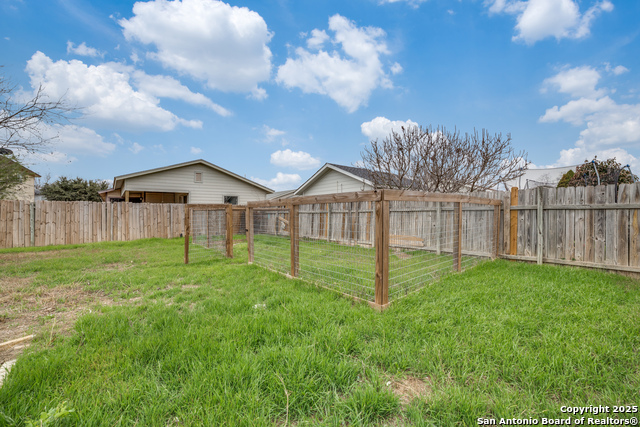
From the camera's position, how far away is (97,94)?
675 cm

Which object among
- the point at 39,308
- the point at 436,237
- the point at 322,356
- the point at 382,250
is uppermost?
→ the point at 382,250

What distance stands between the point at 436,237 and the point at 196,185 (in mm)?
12752

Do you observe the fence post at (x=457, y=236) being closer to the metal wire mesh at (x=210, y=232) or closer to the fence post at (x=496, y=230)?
the fence post at (x=496, y=230)

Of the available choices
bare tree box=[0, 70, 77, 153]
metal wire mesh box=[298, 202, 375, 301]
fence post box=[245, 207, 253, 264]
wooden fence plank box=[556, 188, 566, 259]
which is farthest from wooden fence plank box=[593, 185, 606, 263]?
bare tree box=[0, 70, 77, 153]

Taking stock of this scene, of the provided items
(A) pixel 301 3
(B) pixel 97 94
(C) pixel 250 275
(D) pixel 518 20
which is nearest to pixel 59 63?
(B) pixel 97 94

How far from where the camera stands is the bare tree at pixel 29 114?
215 inches

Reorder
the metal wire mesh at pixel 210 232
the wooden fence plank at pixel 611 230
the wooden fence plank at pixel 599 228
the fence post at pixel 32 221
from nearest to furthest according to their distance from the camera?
the wooden fence plank at pixel 611 230 → the wooden fence plank at pixel 599 228 → the metal wire mesh at pixel 210 232 → the fence post at pixel 32 221

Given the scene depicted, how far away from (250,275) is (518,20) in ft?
29.5

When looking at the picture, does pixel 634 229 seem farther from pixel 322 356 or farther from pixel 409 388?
pixel 322 356

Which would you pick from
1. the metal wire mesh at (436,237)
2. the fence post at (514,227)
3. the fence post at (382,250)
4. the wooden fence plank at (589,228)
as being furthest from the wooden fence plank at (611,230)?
the fence post at (382,250)

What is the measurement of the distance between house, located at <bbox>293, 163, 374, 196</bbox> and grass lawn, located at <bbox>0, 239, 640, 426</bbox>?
8856 mm

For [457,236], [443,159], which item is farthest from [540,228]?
[443,159]

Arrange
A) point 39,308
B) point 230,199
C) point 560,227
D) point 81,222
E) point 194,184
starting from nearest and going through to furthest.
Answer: point 39,308
point 560,227
point 81,222
point 194,184
point 230,199

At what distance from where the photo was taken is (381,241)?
299 cm
